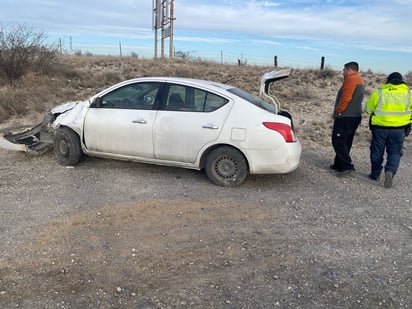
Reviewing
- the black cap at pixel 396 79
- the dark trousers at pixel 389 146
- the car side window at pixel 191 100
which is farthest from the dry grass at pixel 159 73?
the black cap at pixel 396 79

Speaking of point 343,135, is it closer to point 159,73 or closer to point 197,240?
point 197,240

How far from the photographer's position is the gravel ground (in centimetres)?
304

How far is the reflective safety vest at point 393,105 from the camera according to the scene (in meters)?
5.56

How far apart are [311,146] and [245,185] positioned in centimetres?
321

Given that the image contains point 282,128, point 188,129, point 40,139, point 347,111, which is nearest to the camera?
point 282,128

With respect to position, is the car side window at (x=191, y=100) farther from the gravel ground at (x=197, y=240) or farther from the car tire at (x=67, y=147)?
the car tire at (x=67, y=147)

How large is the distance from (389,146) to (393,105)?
0.64 metres

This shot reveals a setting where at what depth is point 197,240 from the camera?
390cm

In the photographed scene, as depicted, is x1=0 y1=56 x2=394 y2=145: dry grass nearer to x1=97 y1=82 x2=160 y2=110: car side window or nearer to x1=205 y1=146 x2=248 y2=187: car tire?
x1=97 y1=82 x2=160 y2=110: car side window

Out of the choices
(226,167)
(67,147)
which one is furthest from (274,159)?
(67,147)

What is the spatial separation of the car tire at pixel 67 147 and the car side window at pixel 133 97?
728 mm

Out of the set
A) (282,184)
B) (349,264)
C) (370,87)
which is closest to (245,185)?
(282,184)

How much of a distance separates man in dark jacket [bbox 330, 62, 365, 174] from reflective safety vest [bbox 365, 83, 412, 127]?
0.97 feet

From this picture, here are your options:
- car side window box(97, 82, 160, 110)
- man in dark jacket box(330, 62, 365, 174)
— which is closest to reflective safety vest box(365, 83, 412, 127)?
man in dark jacket box(330, 62, 365, 174)
